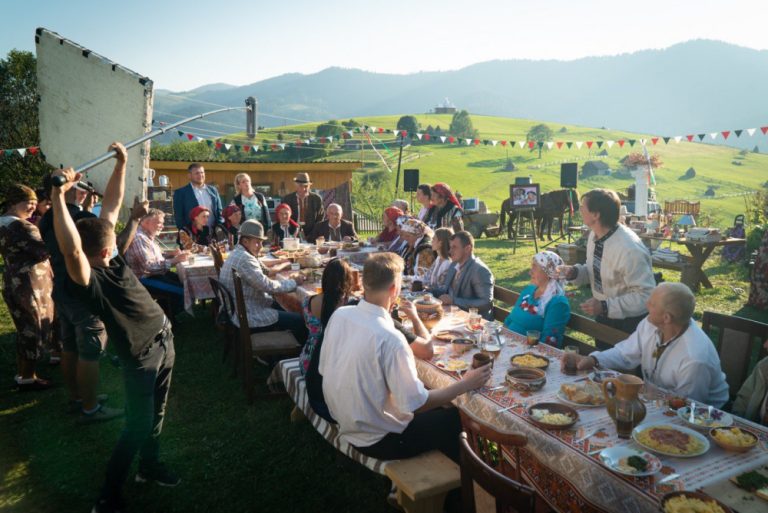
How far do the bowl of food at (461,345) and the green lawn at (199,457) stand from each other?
1144mm

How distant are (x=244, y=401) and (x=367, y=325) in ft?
9.85

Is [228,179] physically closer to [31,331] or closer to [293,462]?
[31,331]

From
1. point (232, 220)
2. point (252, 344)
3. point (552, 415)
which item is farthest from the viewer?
point (232, 220)

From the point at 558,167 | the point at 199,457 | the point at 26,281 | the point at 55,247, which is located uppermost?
the point at 558,167

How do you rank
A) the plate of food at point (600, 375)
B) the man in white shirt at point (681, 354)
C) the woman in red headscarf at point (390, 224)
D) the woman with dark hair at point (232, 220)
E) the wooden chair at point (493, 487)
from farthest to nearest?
the woman with dark hair at point (232, 220), the woman in red headscarf at point (390, 224), the plate of food at point (600, 375), the man in white shirt at point (681, 354), the wooden chair at point (493, 487)

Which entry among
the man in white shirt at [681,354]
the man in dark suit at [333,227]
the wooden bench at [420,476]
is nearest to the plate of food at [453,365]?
the wooden bench at [420,476]

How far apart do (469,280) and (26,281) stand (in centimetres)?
458

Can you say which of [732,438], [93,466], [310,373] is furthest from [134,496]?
[732,438]

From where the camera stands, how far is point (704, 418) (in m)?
2.63

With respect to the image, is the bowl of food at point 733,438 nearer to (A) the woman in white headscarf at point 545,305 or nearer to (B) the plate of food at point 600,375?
(B) the plate of food at point 600,375

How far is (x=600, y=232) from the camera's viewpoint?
4.30 meters

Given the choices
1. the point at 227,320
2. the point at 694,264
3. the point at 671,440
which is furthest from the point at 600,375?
the point at 694,264

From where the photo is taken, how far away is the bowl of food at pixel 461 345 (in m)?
3.69

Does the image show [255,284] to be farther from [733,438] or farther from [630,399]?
[733,438]
